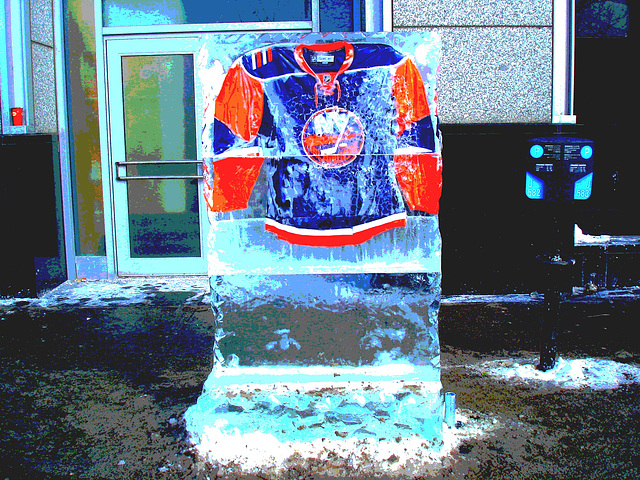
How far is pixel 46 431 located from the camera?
2820 mm

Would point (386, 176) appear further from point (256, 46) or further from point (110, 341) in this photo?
point (110, 341)

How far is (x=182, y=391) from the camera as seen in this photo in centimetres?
326

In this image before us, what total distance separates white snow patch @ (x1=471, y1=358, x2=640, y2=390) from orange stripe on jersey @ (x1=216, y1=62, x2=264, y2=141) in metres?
2.09

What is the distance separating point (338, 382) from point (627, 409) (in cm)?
158

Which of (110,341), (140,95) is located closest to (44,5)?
(140,95)

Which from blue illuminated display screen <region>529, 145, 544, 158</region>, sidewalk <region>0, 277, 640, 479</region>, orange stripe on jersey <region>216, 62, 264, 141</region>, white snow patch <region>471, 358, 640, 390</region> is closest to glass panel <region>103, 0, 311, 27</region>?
sidewalk <region>0, 277, 640, 479</region>

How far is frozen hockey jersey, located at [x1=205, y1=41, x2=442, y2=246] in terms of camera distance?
102 inches

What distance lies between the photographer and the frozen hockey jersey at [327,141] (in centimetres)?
259

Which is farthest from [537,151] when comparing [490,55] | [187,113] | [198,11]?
[198,11]


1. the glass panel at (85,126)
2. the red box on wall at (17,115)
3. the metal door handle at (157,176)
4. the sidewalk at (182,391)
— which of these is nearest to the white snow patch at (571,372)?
the sidewalk at (182,391)

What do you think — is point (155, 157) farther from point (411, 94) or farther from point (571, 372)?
point (571, 372)

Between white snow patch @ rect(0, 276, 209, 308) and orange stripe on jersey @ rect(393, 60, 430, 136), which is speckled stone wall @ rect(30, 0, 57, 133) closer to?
white snow patch @ rect(0, 276, 209, 308)

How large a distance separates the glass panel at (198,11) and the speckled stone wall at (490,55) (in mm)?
1169

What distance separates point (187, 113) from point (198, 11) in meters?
0.99
